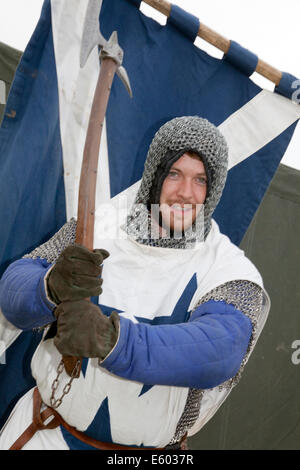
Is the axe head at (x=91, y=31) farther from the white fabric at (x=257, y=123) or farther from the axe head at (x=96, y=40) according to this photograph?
the white fabric at (x=257, y=123)

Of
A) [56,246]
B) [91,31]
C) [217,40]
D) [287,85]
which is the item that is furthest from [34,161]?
[287,85]

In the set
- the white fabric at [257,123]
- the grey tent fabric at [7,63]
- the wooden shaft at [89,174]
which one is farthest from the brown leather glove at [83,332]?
the grey tent fabric at [7,63]

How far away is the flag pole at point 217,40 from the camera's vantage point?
182 centimetres

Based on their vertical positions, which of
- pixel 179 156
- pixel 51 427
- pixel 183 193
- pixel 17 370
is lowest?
pixel 17 370

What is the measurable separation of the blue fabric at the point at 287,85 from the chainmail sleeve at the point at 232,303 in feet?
3.76

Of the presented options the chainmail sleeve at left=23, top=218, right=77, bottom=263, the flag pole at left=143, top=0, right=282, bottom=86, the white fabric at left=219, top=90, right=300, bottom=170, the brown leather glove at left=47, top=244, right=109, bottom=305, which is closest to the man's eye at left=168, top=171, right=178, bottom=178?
the chainmail sleeve at left=23, top=218, right=77, bottom=263

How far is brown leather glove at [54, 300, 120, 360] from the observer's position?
895 mm

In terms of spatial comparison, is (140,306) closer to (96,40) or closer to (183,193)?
(183,193)

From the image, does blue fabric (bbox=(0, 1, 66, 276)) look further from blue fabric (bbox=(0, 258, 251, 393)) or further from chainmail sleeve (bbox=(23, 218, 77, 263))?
blue fabric (bbox=(0, 258, 251, 393))

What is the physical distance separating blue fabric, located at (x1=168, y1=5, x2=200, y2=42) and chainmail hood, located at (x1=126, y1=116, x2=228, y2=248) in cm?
57

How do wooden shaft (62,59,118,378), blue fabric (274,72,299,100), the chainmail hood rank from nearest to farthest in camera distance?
1. wooden shaft (62,59,118,378)
2. the chainmail hood
3. blue fabric (274,72,299,100)

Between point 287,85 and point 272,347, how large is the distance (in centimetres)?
191

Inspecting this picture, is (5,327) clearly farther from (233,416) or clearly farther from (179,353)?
(233,416)

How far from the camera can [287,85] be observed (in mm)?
1959
